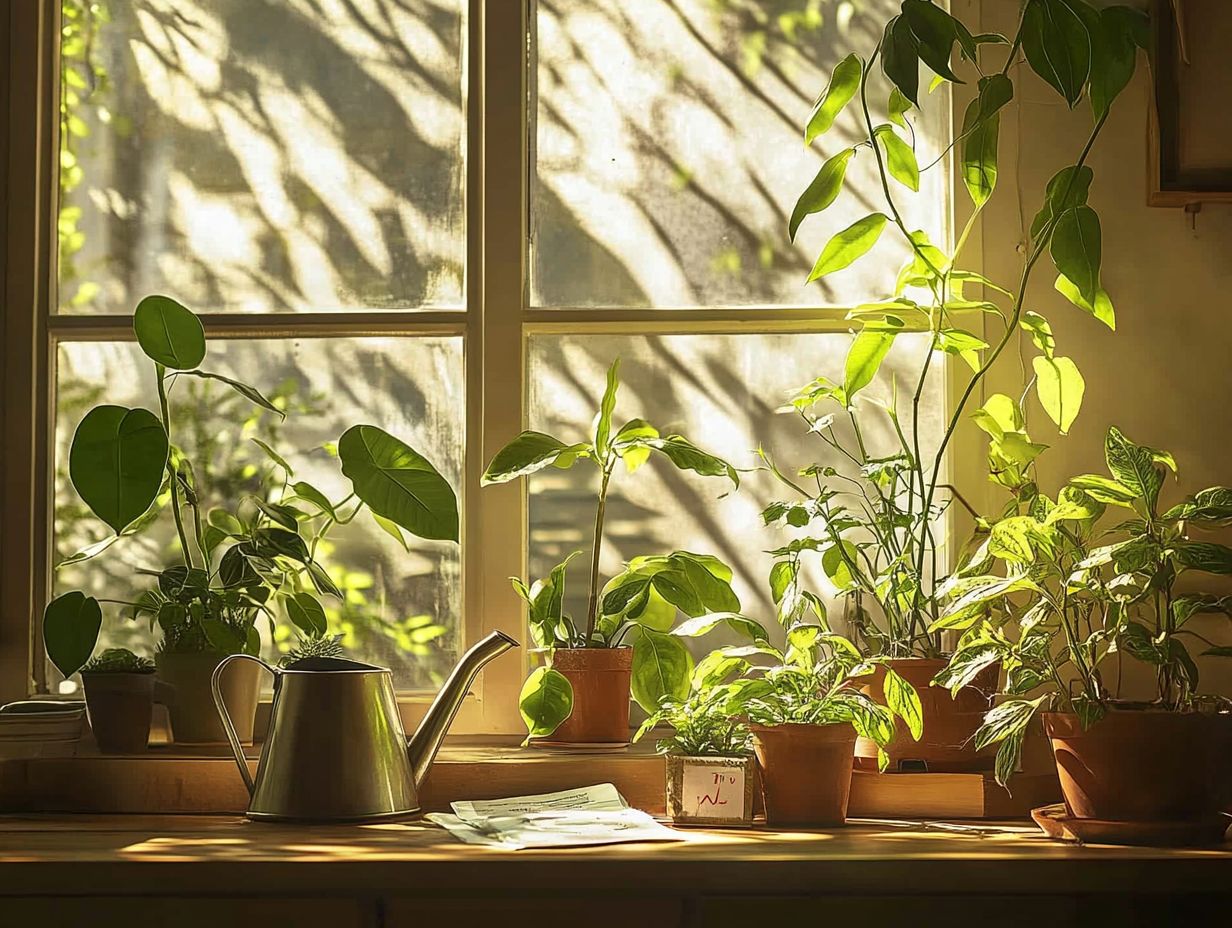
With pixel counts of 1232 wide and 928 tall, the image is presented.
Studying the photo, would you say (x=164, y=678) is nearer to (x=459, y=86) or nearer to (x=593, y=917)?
(x=593, y=917)

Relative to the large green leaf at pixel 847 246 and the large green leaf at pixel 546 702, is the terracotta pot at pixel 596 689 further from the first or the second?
the large green leaf at pixel 847 246

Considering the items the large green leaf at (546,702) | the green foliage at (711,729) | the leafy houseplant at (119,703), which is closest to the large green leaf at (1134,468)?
the green foliage at (711,729)

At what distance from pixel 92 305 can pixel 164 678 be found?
662mm

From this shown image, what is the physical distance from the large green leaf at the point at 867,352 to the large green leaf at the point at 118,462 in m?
0.95

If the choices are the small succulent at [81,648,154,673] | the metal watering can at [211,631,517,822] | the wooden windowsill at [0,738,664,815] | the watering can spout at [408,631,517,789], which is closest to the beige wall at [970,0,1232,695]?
the wooden windowsill at [0,738,664,815]

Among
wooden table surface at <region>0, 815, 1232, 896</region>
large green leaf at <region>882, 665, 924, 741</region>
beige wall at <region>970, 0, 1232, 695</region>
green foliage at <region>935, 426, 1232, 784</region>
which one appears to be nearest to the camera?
wooden table surface at <region>0, 815, 1232, 896</region>

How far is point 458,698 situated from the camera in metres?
1.71

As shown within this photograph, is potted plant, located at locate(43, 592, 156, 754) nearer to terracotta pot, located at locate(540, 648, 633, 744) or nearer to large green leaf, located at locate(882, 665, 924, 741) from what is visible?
terracotta pot, located at locate(540, 648, 633, 744)

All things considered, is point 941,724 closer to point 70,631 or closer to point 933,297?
point 933,297

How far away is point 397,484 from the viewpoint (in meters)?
1.84

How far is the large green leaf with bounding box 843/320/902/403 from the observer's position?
5.81 feet

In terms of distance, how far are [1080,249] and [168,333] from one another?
1269mm

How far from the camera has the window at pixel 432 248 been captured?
2.04m

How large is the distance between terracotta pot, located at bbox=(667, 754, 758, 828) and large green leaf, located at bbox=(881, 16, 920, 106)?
870mm
